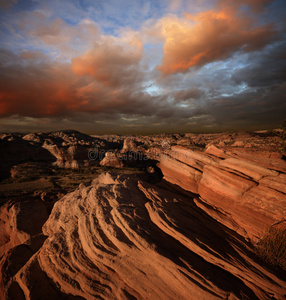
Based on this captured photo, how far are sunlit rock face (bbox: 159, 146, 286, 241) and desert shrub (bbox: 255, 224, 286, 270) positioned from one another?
862 millimetres

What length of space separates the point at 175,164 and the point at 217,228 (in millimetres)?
9127

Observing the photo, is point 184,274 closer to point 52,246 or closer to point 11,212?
point 52,246

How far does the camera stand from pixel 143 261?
21.3ft

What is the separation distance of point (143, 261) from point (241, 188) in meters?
8.36

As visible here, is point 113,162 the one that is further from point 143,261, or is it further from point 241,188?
point 143,261

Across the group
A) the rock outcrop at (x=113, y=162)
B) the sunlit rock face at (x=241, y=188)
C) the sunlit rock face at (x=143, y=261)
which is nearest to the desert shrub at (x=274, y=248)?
the sunlit rock face at (x=143, y=261)

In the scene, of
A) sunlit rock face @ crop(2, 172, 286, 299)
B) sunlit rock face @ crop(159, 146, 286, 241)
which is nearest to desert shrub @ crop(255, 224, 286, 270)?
sunlit rock face @ crop(2, 172, 286, 299)

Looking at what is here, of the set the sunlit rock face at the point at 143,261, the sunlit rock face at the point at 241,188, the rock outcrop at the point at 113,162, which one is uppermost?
the sunlit rock face at the point at 241,188

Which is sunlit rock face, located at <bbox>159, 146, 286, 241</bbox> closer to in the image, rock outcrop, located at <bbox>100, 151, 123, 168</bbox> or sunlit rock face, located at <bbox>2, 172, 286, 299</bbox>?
Answer: sunlit rock face, located at <bbox>2, 172, 286, 299</bbox>

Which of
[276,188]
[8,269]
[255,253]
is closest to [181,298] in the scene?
[255,253]

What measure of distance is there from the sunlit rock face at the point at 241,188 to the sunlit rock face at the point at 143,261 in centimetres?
78

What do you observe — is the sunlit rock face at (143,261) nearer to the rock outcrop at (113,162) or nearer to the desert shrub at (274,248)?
the desert shrub at (274,248)

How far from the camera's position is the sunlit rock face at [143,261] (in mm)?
5648

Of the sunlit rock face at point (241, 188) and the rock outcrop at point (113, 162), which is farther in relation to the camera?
the rock outcrop at point (113, 162)
